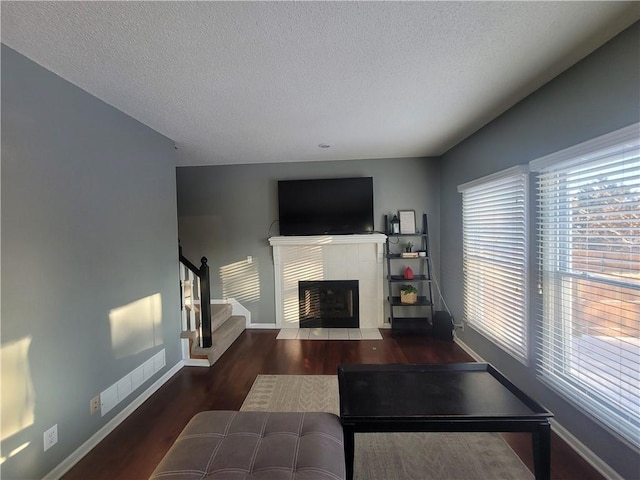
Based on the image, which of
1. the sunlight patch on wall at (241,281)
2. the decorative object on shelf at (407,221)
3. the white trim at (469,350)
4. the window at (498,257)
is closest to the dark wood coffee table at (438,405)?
the window at (498,257)

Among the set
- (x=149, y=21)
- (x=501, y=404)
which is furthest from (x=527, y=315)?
(x=149, y=21)

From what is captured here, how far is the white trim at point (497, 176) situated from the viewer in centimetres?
223

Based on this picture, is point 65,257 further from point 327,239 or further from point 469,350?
point 469,350

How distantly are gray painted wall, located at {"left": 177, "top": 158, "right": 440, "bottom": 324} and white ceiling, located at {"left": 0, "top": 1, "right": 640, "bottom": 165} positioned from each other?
1.58m

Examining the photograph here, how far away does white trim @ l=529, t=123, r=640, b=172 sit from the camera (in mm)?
1437

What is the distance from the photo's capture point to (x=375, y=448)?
1.88 meters

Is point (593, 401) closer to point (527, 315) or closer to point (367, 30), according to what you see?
point (527, 315)

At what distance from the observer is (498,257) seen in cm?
266

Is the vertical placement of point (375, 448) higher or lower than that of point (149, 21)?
lower

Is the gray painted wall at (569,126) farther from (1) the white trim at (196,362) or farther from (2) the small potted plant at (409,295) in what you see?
(1) the white trim at (196,362)

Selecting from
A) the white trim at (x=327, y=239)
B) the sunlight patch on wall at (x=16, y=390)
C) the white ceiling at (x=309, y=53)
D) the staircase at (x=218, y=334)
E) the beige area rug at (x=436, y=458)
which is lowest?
the beige area rug at (x=436, y=458)

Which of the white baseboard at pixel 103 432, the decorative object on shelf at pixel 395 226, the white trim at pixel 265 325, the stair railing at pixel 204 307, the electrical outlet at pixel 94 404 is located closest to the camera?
the white baseboard at pixel 103 432

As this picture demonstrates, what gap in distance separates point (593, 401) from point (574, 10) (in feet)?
7.06

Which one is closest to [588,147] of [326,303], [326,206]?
[326,206]
